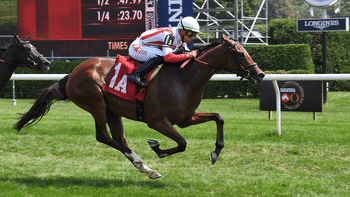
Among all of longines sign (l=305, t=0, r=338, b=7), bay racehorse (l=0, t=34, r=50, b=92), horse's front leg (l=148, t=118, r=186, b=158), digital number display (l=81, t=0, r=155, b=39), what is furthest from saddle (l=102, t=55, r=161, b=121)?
longines sign (l=305, t=0, r=338, b=7)

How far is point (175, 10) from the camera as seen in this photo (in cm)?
1304

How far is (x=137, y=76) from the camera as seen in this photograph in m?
3.96

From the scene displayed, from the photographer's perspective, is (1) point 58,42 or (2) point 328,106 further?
(1) point 58,42

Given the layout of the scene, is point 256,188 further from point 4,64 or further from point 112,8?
point 112,8

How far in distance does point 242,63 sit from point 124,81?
1.11 meters

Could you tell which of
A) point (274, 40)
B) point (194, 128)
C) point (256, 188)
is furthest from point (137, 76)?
point (274, 40)

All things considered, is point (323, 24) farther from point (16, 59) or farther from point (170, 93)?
point (170, 93)

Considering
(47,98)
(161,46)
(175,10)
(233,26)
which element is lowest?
(47,98)

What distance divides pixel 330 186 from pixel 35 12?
461 inches

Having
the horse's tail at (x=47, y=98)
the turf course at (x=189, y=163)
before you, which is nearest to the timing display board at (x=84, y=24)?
the turf course at (x=189, y=163)

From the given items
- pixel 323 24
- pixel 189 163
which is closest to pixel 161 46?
pixel 189 163

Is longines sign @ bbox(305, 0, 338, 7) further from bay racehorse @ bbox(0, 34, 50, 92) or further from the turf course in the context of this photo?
bay racehorse @ bbox(0, 34, 50, 92)

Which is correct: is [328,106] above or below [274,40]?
below

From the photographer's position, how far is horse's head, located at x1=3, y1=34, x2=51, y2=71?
5.33 metres
